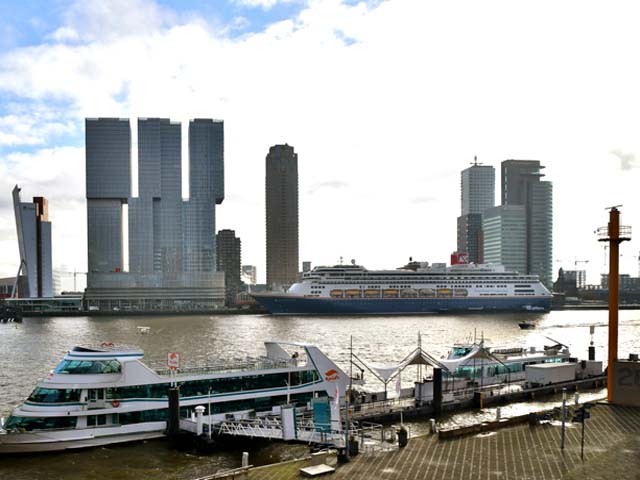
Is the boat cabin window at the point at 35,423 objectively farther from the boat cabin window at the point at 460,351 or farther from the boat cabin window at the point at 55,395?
the boat cabin window at the point at 460,351

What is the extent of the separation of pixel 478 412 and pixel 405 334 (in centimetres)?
5069

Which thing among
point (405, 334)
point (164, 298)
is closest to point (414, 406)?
point (405, 334)

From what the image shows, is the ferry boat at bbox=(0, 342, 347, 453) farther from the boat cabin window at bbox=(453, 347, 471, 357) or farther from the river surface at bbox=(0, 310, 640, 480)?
the boat cabin window at bbox=(453, 347, 471, 357)

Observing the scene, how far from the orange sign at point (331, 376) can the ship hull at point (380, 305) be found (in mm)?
101709

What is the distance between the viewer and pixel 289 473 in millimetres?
18172

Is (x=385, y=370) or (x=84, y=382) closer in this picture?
(x=84, y=382)

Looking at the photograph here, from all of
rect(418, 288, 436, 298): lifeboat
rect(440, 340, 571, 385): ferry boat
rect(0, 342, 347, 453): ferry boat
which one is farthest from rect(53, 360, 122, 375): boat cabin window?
rect(418, 288, 436, 298): lifeboat

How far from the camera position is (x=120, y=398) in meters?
28.5

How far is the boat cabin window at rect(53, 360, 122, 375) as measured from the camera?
93.0 feet

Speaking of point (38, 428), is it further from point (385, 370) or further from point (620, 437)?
point (620, 437)

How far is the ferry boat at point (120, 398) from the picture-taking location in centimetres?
2719

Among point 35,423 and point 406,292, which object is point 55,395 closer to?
point 35,423

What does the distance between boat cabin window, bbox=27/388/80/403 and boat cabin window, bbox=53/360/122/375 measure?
0.91m

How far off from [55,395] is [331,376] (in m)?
14.3
